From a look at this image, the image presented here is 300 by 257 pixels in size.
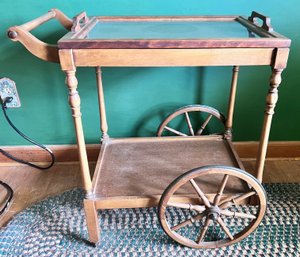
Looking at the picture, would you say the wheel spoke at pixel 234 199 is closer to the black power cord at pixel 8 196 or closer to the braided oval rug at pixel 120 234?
the braided oval rug at pixel 120 234

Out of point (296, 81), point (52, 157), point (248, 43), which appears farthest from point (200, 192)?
point (52, 157)

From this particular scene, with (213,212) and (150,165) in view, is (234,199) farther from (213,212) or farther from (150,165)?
(150,165)

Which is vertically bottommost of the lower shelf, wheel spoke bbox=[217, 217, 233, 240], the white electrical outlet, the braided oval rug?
the braided oval rug

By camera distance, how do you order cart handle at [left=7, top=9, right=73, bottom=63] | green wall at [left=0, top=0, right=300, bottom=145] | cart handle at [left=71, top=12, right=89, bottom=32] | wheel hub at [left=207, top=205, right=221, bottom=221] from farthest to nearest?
1. green wall at [left=0, top=0, right=300, bottom=145]
2. wheel hub at [left=207, top=205, right=221, bottom=221]
3. cart handle at [left=71, top=12, right=89, bottom=32]
4. cart handle at [left=7, top=9, right=73, bottom=63]

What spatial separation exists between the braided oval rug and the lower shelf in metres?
0.18

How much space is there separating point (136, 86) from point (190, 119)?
0.98 ft

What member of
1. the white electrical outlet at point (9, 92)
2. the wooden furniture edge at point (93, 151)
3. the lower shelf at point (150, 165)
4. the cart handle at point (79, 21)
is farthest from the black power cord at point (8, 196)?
the cart handle at point (79, 21)

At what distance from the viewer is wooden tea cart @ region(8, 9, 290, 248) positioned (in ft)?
2.55

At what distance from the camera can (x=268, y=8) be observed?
1.19 metres

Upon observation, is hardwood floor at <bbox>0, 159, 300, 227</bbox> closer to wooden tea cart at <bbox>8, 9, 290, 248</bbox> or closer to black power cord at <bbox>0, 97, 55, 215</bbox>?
black power cord at <bbox>0, 97, 55, 215</bbox>

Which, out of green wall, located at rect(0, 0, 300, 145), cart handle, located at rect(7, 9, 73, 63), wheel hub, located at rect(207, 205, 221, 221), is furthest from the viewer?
green wall, located at rect(0, 0, 300, 145)

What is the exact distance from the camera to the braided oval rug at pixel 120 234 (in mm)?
1062

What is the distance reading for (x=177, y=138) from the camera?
4.30 ft

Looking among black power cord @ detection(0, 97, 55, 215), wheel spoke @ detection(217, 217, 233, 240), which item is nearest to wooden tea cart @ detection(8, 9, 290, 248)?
wheel spoke @ detection(217, 217, 233, 240)
